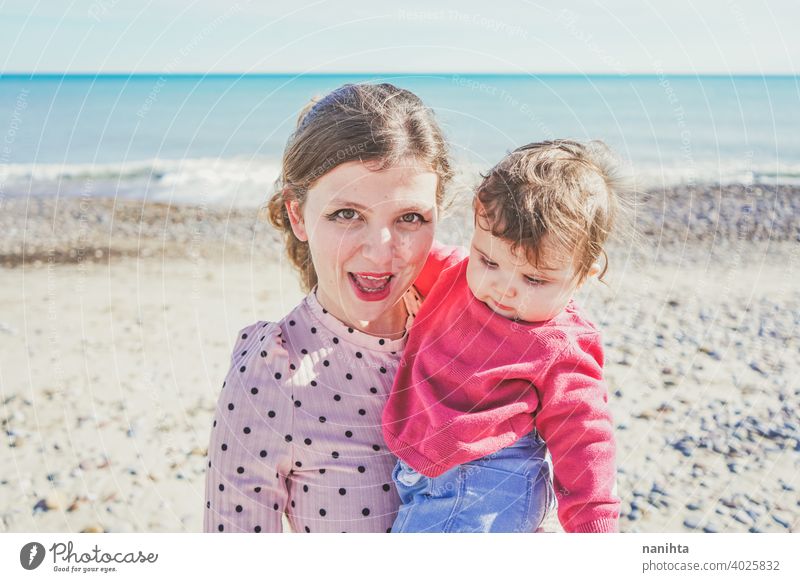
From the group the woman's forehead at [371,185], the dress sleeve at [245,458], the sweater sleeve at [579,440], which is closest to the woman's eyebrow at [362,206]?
the woman's forehead at [371,185]

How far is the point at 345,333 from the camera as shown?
1913 millimetres

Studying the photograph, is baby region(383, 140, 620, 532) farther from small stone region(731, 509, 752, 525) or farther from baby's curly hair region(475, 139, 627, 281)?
small stone region(731, 509, 752, 525)

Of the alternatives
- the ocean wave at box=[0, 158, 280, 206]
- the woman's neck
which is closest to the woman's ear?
the woman's neck

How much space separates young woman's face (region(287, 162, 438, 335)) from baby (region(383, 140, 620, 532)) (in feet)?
0.48

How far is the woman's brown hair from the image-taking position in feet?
5.88

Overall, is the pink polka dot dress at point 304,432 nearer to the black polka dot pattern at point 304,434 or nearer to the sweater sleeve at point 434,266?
the black polka dot pattern at point 304,434

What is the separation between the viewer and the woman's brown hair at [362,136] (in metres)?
1.79

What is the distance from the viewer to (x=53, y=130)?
60.3 feet

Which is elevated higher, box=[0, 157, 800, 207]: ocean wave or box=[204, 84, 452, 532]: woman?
box=[0, 157, 800, 207]: ocean wave

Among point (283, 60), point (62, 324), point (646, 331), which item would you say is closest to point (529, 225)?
point (283, 60)

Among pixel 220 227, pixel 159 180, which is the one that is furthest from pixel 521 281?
pixel 159 180

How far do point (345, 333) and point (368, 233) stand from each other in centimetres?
28

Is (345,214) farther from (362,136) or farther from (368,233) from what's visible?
(362,136)
